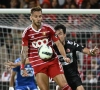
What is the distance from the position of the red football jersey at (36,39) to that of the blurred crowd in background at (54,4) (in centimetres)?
357

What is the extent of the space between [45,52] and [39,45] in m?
0.23

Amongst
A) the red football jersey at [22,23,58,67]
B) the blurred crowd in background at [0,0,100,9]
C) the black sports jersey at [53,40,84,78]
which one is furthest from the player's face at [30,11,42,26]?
the blurred crowd in background at [0,0,100,9]

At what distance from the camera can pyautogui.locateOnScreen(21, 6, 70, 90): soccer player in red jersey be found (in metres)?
8.62

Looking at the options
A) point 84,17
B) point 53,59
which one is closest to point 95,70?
point 84,17

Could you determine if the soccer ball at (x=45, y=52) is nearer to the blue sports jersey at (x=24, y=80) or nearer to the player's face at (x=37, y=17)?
the player's face at (x=37, y=17)

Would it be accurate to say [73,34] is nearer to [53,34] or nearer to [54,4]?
[54,4]

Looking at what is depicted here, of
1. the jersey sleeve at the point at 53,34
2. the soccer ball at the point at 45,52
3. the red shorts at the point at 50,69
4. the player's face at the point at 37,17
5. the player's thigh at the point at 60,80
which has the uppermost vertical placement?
the player's face at the point at 37,17

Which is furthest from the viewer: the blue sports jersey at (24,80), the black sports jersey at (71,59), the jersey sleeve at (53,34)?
the blue sports jersey at (24,80)

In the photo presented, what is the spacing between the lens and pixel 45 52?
8461 mm

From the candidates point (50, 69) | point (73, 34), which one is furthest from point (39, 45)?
point (73, 34)

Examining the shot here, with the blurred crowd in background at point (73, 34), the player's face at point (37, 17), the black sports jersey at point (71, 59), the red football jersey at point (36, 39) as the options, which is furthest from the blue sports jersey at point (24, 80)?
the player's face at point (37, 17)

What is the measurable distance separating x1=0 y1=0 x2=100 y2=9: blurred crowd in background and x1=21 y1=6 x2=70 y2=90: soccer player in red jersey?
3603mm

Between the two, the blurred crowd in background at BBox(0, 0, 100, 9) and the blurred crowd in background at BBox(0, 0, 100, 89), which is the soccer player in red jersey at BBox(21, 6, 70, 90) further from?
the blurred crowd in background at BBox(0, 0, 100, 9)

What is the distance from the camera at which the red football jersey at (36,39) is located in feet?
28.4
